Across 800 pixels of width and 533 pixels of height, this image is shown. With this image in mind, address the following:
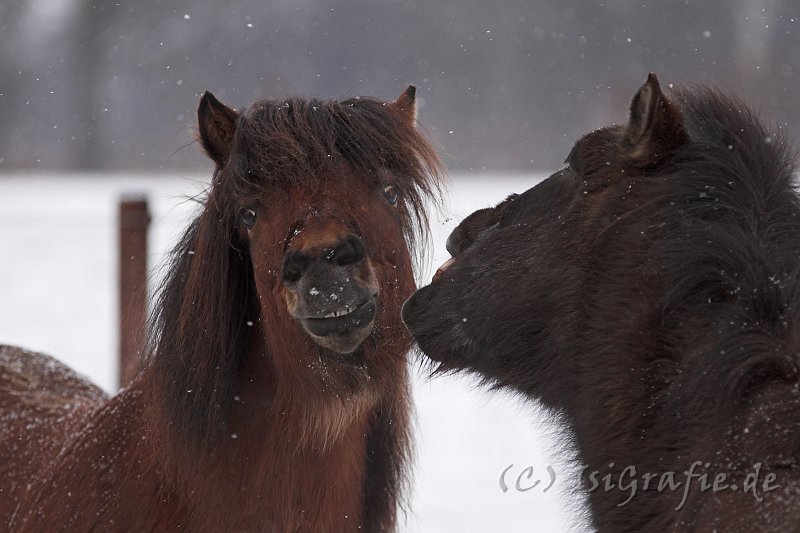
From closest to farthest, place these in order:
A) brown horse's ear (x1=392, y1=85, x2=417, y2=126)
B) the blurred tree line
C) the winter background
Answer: brown horse's ear (x1=392, y1=85, x2=417, y2=126) < the winter background < the blurred tree line

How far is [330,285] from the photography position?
7.72 ft

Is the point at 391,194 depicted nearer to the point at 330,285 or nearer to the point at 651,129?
the point at 330,285

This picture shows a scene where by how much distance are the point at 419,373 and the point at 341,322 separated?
1.03 feet

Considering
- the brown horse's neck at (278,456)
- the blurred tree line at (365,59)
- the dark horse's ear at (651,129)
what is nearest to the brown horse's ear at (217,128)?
the brown horse's neck at (278,456)

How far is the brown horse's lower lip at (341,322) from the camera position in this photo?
2.40 m

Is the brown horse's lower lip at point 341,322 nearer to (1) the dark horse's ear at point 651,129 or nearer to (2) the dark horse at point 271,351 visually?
(2) the dark horse at point 271,351

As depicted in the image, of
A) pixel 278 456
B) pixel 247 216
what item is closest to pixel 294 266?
pixel 247 216

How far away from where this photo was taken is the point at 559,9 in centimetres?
2769

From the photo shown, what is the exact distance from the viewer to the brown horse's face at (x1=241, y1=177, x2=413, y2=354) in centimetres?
236

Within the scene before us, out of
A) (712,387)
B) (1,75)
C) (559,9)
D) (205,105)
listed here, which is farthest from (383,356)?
(559,9)

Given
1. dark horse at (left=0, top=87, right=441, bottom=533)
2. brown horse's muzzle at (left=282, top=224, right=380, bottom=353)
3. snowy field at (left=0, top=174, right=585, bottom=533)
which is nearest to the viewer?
brown horse's muzzle at (left=282, top=224, right=380, bottom=353)

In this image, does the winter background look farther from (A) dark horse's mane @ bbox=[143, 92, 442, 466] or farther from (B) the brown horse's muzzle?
(B) the brown horse's muzzle

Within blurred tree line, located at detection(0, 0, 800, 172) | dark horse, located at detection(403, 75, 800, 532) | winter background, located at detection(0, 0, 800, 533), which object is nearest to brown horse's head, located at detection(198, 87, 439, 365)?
dark horse, located at detection(403, 75, 800, 532)

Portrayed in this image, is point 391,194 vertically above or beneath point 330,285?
above
